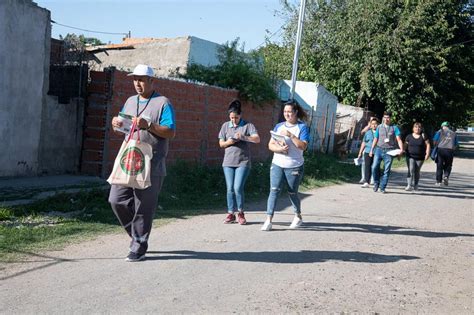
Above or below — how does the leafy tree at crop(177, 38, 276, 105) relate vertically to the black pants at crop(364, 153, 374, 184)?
above

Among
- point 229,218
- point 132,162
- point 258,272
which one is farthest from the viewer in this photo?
point 229,218

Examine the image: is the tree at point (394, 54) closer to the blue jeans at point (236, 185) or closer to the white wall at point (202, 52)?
the white wall at point (202, 52)

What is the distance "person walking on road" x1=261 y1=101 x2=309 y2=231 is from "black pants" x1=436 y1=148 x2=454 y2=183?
10.4 metres

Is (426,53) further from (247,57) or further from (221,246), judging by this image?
(221,246)

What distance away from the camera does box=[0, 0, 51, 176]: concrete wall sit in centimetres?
1004

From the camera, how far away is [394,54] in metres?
30.1

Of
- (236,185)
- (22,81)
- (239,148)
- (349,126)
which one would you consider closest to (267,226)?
(236,185)

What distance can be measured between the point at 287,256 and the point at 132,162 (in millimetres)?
2358

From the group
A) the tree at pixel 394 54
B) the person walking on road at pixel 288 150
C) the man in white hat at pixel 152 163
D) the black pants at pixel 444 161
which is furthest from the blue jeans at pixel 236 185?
the tree at pixel 394 54

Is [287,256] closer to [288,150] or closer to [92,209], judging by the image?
[288,150]

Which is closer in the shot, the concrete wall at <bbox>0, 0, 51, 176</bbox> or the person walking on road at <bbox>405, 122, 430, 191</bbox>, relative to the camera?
the concrete wall at <bbox>0, 0, 51, 176</bbox>

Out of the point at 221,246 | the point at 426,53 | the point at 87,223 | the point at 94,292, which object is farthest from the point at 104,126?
the point at 426,53

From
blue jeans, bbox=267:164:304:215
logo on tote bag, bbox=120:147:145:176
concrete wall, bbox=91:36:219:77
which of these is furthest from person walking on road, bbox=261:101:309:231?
concrete wall, bbox=91:36:219:77

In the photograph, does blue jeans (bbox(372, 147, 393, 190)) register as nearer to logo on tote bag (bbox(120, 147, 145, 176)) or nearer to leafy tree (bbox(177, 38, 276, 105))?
leafy tree (bbox(177, 38, 276, 105))
